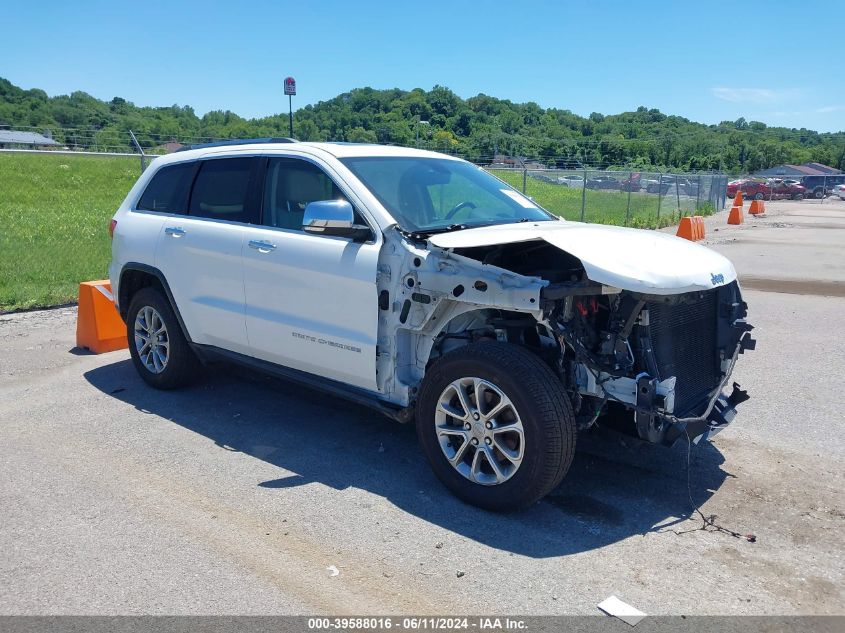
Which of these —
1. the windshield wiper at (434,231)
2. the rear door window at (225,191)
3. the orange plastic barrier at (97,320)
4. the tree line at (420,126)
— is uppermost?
the tree line at (420,126)

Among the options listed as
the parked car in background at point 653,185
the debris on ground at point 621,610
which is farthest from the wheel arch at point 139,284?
the parked car in background at point 653,185

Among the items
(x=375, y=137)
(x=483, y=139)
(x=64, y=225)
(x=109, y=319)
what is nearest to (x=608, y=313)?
(x=109, y=319)

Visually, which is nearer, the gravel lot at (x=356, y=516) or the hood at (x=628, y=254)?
the gravel lot at (x=356, y=516)

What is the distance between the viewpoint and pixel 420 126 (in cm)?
2781

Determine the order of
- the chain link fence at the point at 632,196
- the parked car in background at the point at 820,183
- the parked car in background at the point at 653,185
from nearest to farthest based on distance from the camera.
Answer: the chain link fence at the point at 632,196 < the parked car in background at the point at 653,185 < the parked car in background at the point at 820,183

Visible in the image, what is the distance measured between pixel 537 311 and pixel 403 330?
94 cm

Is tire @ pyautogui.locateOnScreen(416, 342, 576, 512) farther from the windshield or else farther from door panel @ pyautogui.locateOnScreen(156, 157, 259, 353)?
door panel @ pyautogui.locateOnScreen(156, 157, 259, 353)

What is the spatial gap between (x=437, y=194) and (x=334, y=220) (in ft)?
3.24

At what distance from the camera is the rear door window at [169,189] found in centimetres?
584

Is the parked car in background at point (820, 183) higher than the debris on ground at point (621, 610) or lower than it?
higher

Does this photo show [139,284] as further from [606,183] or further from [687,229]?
[606,183]

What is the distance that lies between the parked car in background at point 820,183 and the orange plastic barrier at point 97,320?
172 ft

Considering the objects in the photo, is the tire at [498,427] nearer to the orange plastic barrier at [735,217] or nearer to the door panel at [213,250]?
the door panel at [213,250]

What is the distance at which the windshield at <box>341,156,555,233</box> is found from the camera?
4.65 m
